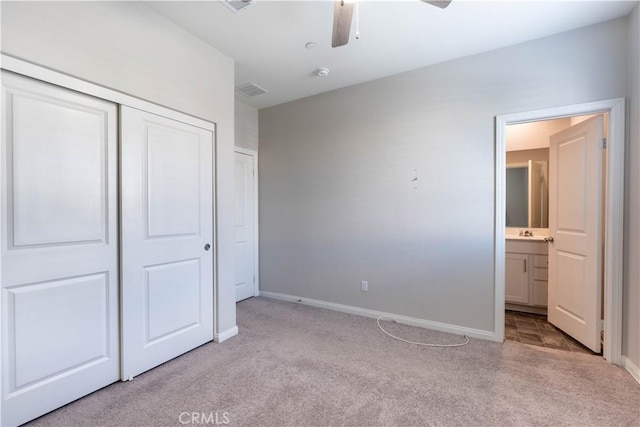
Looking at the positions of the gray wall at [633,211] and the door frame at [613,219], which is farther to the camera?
the door frame at [613,219]

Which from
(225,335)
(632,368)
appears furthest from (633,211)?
(225,335)

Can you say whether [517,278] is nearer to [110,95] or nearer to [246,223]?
[246,223]

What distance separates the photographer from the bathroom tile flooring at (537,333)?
2566 millimetres

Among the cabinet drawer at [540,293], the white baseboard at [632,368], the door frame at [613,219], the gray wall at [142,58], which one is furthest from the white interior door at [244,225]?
the white baseboard at [632,368]

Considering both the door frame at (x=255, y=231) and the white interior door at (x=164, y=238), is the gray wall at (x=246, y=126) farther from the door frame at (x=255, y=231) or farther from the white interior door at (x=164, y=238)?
the white interior door at (x=164, y=238)

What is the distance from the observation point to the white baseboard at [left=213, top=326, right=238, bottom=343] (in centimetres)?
259

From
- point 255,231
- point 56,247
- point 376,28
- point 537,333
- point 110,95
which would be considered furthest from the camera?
point 255,231

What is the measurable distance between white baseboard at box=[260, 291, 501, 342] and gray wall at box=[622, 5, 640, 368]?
0.91 meters

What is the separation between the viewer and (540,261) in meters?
3.39

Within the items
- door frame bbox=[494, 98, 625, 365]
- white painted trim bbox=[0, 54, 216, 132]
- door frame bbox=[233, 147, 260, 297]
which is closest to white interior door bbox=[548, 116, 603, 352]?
door frame bbox=[494, 98, 625, 365]

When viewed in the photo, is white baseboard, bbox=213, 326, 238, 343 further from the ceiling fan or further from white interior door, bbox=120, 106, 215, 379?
the ceiling fan

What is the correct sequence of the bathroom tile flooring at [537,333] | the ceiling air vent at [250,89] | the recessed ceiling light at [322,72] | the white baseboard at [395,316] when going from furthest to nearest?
the ceiling air vent at [250,89] < the recessed ceiling light at [322,72] < the white baseboard at [395,316] < the bathroom tile flooring at [537,333]

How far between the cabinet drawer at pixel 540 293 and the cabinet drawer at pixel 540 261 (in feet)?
0.66

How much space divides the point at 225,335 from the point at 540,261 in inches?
146
